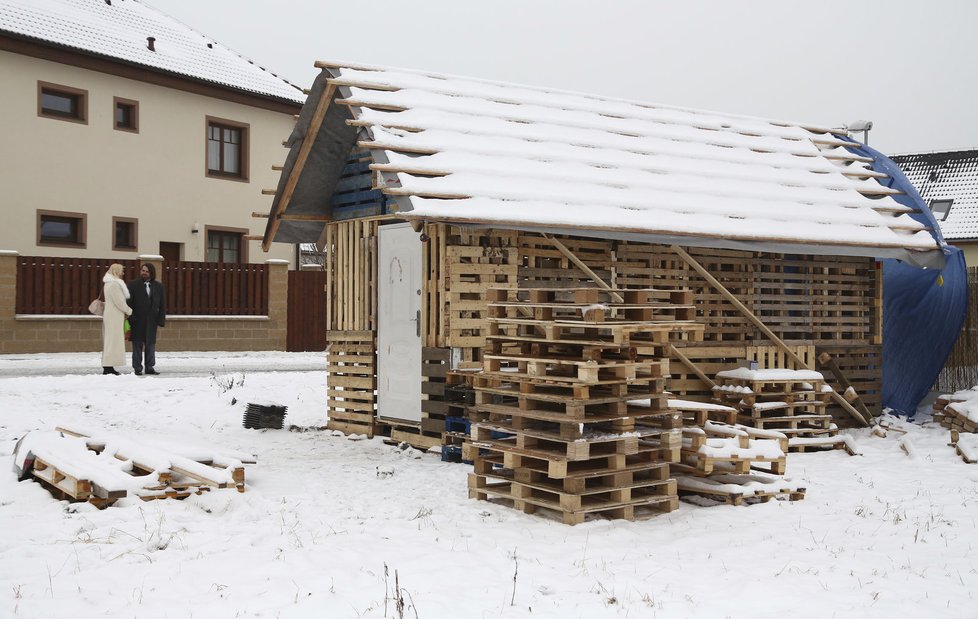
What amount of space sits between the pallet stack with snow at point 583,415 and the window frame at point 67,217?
1875 centimetres

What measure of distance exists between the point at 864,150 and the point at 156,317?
42.7 feet

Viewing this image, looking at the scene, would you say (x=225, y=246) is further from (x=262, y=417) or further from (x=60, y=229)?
(x=262, y=417)

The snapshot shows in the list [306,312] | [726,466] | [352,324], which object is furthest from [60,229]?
[726,466]

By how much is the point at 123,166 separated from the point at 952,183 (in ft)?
113

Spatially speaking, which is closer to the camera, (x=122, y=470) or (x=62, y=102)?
(x=122, y=470)

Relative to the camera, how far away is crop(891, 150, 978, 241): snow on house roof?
39125 millimetres

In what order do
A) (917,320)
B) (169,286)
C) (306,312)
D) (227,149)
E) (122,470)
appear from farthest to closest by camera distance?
(227,149), (306,312), (169,286), (917,320), (122,470)

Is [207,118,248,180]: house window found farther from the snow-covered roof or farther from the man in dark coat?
the snow-covered roof

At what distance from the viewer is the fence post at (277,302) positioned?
23.2 meters

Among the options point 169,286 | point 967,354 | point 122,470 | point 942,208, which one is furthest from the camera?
point 942,208

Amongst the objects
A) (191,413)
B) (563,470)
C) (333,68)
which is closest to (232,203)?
(191,413)

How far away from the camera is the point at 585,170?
37.7 feet

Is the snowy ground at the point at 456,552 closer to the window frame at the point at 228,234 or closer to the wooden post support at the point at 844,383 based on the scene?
the wooden post support at the point at 844,383

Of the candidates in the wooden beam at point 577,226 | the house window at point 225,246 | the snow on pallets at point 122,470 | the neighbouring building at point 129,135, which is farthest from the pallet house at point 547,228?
the house window at point 225,246
